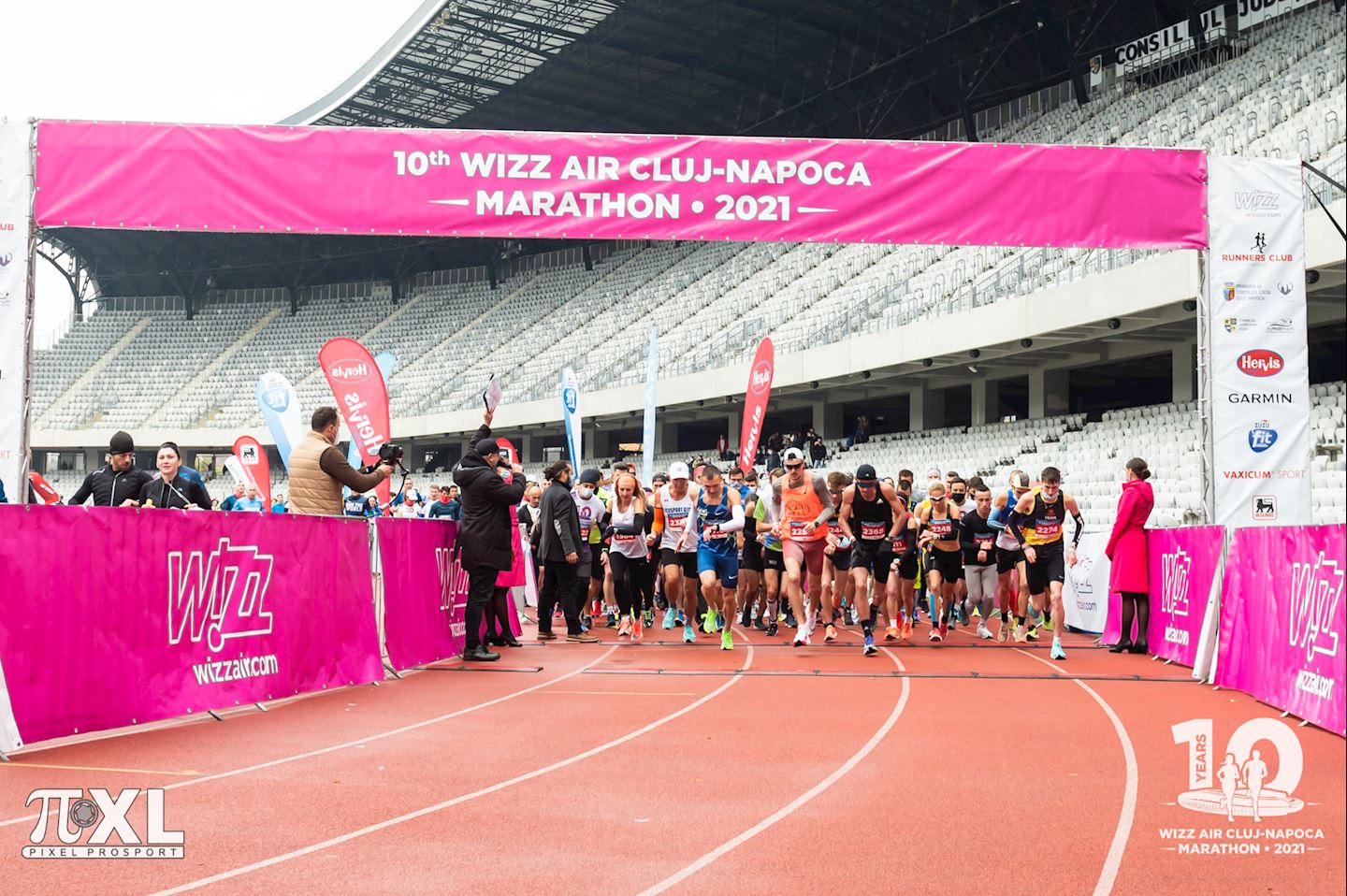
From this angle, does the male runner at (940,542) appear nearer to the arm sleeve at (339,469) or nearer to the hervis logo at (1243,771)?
the hervis logo at (1243,771)

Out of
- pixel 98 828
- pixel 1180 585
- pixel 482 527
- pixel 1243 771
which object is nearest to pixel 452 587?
pixel 482 527

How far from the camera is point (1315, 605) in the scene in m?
7.79

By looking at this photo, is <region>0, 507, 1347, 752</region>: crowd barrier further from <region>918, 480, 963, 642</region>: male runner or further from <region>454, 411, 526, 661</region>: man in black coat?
<region>918, 480, 963, 642</region>: male runner

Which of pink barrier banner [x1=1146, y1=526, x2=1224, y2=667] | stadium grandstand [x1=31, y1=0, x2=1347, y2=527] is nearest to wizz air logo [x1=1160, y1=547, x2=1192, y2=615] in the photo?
pink barrier banner [x1=1146, y1=526, x2=1224, y2=667]

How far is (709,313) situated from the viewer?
42312 millimetres

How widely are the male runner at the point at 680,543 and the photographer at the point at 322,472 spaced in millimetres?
3889

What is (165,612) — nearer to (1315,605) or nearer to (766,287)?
(1315,605)

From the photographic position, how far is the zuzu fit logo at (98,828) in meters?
4.78

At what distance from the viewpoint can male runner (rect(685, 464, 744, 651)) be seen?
40.8 ft

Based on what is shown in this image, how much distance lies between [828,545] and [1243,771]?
625 centimetres

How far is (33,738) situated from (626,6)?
34210 mm

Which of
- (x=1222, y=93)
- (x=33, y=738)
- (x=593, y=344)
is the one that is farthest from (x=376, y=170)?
(x=593, y=344)

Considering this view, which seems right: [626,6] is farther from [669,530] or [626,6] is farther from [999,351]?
[669,530]

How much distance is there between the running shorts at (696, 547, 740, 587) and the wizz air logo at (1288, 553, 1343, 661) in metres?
5.55
